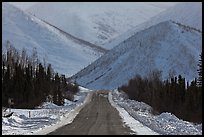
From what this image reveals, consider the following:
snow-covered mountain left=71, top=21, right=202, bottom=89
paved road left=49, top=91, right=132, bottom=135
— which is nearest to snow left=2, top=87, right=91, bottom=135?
paved road left=49, top=91, right=132, bottom=135

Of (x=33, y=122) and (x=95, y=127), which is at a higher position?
(x=95, y=127)

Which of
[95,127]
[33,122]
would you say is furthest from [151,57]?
[95,127]

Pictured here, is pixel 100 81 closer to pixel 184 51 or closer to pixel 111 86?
pixel 111 86

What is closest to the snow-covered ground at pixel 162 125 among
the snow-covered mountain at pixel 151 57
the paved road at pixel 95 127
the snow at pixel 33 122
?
the paved road at pixel 95 127

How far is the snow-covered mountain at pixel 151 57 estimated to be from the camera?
6211 inches

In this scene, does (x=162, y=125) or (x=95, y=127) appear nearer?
(x=95, y=127)

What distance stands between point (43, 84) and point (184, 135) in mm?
47464

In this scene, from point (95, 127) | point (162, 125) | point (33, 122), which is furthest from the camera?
point (33, 122)

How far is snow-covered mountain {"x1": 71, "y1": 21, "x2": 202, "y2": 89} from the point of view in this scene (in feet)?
518

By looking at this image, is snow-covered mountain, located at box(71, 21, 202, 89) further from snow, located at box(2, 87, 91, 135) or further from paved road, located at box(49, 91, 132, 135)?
paved road, located at box(49, 91, 132, 135)

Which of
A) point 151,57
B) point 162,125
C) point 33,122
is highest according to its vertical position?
point 162,125

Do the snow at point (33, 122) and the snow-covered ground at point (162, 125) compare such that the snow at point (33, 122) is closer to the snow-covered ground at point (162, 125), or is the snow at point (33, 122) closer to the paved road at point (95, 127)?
the paved road at point (95, 127)

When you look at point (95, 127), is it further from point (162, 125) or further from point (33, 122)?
point (33, 122)

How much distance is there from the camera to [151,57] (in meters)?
166
